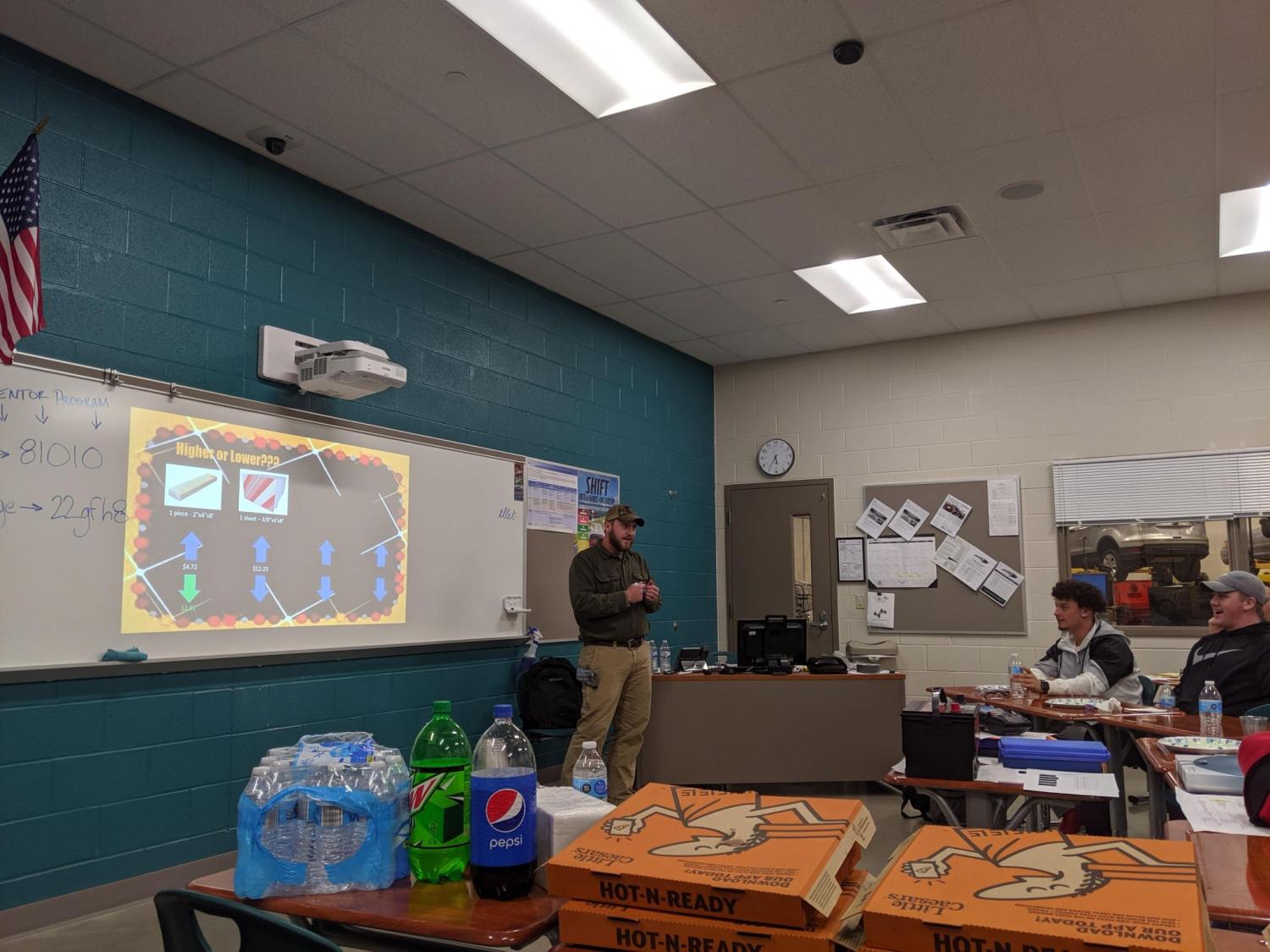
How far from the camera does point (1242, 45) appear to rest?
353 cm

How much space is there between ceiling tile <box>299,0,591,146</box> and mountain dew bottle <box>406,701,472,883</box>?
8.97ft

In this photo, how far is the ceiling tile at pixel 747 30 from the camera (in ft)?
10.9

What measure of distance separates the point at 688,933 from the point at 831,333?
6.48 m

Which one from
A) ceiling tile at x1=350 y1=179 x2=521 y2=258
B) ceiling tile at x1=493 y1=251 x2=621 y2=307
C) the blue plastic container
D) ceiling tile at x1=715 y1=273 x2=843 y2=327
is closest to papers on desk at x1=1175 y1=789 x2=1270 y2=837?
the blue plastic container

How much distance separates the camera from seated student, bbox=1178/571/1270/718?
153 inches

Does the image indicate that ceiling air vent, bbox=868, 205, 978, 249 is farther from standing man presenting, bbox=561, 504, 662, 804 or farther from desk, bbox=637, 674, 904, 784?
desk, bbox=637, 674, 904, 784

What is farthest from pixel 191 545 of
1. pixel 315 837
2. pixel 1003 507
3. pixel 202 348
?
pixel 1003 507

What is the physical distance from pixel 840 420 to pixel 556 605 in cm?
300

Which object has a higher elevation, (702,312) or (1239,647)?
(702,312)

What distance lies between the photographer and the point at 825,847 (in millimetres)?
1331

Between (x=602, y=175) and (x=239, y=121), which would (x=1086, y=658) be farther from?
(x=239, y=121)

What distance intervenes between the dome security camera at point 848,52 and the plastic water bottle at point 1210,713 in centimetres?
277

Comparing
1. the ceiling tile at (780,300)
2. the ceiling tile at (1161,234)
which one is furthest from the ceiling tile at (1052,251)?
the ceiling tile at (780,300)

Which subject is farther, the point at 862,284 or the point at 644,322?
the point at 644,322
